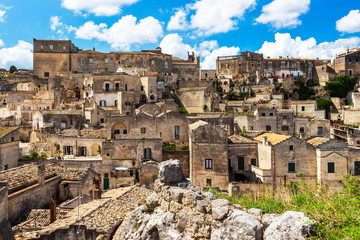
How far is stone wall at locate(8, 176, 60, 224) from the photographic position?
14.5m

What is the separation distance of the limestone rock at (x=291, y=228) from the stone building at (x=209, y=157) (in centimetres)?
1972

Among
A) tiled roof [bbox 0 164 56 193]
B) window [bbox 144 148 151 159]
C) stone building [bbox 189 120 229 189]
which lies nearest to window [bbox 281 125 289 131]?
stone building [bbox 189 120 229 189]

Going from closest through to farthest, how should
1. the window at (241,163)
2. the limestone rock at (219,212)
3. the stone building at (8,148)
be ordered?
the limestone rock at (219,212)
the stone building at (8,148)
the window at (241,163)

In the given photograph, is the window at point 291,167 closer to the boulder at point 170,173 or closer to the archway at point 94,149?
the boulder at point 170,173

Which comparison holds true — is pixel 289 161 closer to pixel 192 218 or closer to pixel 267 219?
pixel 192 218

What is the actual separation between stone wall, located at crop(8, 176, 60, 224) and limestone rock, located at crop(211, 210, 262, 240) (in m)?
12.0

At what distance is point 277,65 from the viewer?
67.9 meters

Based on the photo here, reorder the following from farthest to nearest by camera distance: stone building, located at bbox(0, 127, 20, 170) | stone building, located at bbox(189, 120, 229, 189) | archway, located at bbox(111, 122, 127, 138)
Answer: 1. archway, located at bbox(111, 122, 127, 138)
2. stone building, located at bbox(189, 120, 229, 189)
3. stone building, located at bbox(0, 127, 20, 170)

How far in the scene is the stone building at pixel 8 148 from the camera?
25000mm

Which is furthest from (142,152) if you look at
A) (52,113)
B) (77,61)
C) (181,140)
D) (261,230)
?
(77,61)

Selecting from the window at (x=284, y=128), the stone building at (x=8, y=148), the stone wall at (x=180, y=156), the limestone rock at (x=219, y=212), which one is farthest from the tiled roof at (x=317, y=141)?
the stone building at (x=8, y=148)

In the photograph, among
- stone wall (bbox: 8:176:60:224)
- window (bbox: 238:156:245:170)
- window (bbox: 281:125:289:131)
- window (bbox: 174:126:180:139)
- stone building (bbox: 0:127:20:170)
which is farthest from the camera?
window (bbox: 281:125:289:131)

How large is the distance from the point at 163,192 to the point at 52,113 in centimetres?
3300

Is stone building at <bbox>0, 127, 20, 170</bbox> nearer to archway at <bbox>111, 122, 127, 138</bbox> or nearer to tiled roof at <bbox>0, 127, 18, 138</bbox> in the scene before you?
tiled roof at <bbox>0, 127, 18, 138</bbox>
